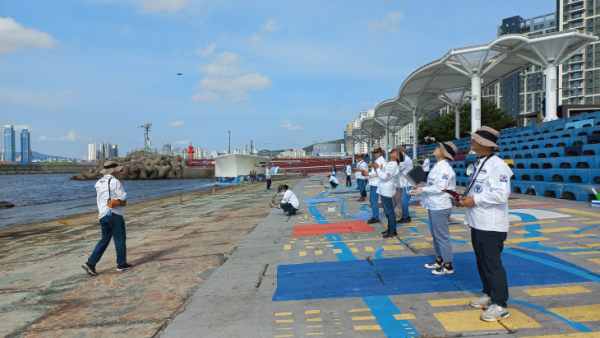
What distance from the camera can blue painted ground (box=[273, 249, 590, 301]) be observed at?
4234 millimetres

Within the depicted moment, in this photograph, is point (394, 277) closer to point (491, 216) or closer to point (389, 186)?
point (491, 216)

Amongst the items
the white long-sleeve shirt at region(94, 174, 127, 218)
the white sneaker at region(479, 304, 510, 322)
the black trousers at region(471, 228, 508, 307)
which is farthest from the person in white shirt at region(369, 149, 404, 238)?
the white long-sleeve shirt at region(94, 174, 127, 218)

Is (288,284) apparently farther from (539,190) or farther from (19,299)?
(539,190)

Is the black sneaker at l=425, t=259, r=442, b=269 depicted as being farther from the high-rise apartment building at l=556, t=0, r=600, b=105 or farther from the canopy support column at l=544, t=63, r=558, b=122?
the high-rise apartment building at l=556, t=0, r=600, b=105

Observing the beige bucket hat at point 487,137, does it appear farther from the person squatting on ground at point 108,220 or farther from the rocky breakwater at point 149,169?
the rocky breakwater at point 149,169

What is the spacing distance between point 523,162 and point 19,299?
1700 centimetres

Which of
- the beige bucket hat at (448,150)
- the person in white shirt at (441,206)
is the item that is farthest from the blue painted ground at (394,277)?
the beige bucket hat at (448,150)

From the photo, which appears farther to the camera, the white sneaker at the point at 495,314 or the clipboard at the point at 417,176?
the clipboard at the point at 417,176

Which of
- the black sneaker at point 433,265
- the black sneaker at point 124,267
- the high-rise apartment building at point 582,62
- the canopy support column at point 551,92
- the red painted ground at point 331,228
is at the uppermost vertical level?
the high-rise apartment building at point 582,62

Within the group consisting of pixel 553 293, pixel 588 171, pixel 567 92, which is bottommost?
pixel 553 293

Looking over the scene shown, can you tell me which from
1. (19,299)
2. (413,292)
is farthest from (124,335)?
(413,292)

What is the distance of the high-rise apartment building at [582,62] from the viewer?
86.8 meters

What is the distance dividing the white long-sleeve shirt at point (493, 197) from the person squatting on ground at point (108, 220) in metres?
5.14

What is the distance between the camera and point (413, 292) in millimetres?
4148
